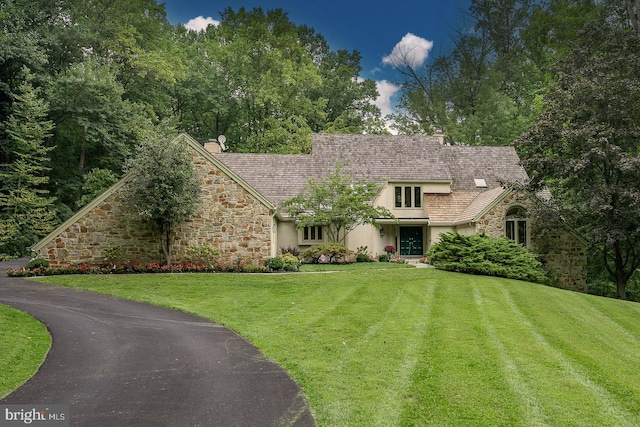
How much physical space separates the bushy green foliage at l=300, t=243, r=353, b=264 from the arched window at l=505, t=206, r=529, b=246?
26.0ft

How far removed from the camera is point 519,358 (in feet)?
23.0

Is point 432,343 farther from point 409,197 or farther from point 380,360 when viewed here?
point 409,197

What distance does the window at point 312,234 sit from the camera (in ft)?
78.4

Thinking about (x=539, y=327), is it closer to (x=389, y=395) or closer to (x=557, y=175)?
(x=389, y=395)

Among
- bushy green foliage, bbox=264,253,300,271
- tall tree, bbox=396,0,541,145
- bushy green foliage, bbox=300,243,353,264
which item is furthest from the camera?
tall tree, bbox=396,0,541,145

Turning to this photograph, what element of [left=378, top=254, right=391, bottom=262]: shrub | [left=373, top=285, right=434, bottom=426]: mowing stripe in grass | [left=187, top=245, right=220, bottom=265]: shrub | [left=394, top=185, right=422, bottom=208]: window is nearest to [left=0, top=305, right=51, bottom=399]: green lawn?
[left=373, top=285, right=434, bottom=426]: mowing stripe in grass

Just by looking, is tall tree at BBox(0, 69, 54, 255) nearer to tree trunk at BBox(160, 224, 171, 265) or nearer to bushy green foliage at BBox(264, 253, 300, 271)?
tree trunk at BBox(160, 224, 171, 265)

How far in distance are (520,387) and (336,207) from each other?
15.9 metres

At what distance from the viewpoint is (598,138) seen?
17.2 m

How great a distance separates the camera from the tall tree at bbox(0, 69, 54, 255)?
79.7 feet

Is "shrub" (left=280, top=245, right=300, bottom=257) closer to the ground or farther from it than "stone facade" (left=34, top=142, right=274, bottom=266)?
closer to the ground

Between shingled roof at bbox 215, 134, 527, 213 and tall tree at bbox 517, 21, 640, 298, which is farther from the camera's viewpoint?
shingled roof at bbox 215, 134, 527, 213

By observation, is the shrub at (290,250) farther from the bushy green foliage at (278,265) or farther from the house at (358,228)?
the bushy green foliage at (278,265)

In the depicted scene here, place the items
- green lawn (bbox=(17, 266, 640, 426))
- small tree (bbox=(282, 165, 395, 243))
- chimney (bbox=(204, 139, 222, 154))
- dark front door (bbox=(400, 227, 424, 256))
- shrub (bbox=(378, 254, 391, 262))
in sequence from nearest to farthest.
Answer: green lawn (bbox=(17, 266, 640, 426)) < small tree (bbox=(282, 165, 395, 243)) < shrub (bbox=(378, 254, 391, 262)) < dark front door (bbox=(400, 227, 424, 256)) < chimney (bbox=(204, 139, 222, 154))
